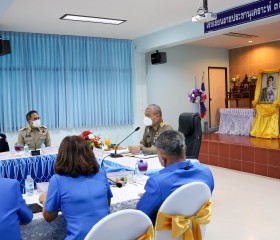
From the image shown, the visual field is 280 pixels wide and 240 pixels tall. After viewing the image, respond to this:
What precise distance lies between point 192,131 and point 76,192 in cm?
250

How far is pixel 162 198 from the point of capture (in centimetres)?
169

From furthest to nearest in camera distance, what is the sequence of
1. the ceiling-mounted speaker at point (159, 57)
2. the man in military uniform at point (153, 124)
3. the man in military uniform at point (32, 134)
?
1. the ceiling-mounted speaker at point (159, 57)
2. the man in military uniform at point (32, 134)
3. the man in military uniform at point (153, 124)

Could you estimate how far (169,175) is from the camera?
1.72 metres

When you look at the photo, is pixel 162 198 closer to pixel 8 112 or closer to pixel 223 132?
pixel 8 112

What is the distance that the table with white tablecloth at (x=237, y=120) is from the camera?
24.4ft

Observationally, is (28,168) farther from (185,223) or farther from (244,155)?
(244,155)

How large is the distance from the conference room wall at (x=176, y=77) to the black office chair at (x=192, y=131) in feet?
11.2

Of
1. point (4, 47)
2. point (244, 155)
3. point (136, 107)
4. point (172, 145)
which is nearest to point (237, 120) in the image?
point (244, 155)

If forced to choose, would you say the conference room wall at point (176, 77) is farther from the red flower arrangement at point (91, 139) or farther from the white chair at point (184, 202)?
the white chair at point (184, 202)

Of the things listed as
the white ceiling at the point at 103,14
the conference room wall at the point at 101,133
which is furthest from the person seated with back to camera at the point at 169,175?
the conference room wall at the point at 101,133

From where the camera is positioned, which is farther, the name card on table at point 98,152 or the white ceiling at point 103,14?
the white ceiling at point 103,14

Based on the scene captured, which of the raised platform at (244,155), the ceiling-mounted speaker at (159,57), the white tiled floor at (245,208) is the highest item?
the ceiling-mounted speaker at (159,57)

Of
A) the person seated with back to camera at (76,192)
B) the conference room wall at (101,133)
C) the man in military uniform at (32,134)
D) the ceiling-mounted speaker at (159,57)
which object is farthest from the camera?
the ceiling-mounted speaker at (159,57)

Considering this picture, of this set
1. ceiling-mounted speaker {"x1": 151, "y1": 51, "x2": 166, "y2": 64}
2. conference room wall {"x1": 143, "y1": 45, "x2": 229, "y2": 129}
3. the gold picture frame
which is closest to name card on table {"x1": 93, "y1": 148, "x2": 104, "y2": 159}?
ceiling-mounted speaker {"x1": 151, "y1": 51, "x2": 166, "y2": 64}
